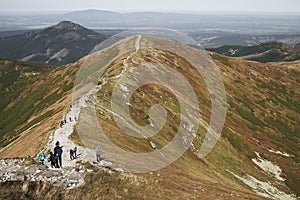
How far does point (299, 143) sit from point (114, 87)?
72.2m

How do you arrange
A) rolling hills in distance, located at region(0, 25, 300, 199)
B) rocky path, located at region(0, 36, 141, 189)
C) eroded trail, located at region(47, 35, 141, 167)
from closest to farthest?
rocky path, located at region(0, 36, 141, 189) < rolling hills in distance, located at region(0, 25, 300, 199) < eroded trail, located at region(47, 35, 141, 167)

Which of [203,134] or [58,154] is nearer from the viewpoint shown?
[58,154]

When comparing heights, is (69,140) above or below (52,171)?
below

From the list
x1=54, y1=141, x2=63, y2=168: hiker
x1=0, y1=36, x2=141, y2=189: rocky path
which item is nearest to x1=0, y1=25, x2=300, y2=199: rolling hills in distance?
x1=0, y1=36, x2=141, y2=189: rocky path

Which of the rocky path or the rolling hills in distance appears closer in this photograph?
the rocky path

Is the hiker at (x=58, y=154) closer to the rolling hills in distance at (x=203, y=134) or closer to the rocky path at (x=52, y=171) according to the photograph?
the rocky path at (x=52, y=171)

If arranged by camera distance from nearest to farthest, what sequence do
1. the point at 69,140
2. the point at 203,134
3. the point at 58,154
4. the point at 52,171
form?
the point at 52,171, the point at 58,154, the point at 69,140, the point at 203,134

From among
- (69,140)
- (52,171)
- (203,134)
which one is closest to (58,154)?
(52,171)

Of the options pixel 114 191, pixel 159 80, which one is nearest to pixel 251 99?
pixel 159 80

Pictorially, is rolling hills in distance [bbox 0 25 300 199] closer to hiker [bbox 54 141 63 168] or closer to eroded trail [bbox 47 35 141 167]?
eroded trail [bbox 47 35 141 167]

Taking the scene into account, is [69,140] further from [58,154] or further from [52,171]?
[52,171]

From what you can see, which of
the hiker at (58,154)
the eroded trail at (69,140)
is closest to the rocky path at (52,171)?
the eroded trail at (69,140)

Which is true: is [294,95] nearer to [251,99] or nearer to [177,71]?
[251,99]

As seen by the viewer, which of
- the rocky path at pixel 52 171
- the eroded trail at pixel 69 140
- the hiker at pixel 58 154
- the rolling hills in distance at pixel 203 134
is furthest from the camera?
the eroded trail at pixel 69 140
